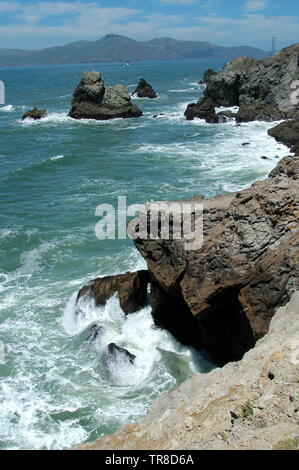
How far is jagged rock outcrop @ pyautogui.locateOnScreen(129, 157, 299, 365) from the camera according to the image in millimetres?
11453

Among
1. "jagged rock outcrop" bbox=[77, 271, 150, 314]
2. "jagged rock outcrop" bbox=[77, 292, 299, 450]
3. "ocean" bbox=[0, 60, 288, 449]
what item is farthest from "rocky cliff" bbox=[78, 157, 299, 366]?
"jagged rock outcrop" bbox=[77, 292, 299, 450]

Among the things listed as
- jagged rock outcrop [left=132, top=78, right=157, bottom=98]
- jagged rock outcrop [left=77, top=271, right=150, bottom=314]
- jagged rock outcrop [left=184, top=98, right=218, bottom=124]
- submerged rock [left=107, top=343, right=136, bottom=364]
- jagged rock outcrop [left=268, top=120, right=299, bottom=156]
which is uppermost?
jagged rock outcrop [left=132, top=78, right=157, bottom=98]

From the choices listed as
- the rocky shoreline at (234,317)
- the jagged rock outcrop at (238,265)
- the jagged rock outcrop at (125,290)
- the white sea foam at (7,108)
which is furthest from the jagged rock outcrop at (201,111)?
the jagged rock outcrop at (238,265)

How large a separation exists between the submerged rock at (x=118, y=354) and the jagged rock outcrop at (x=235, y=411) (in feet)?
20.7

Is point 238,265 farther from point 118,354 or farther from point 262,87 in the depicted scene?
point 262,87

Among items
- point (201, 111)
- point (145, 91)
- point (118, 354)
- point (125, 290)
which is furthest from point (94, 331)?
point (145, 91)

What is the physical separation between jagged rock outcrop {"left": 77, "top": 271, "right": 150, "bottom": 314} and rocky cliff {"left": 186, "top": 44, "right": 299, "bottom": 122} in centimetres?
4026

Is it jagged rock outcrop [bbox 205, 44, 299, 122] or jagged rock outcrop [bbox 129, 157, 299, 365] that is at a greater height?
jagged rock outcrop [bbox 205, 44, 299, 122]

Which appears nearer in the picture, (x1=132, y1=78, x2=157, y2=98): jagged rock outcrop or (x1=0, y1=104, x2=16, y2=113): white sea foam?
(x1=0, y1=104, x2=16, y2=113): white sea foam

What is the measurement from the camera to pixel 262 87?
58844 millimetres

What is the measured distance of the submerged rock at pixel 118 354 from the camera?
46.3 ft

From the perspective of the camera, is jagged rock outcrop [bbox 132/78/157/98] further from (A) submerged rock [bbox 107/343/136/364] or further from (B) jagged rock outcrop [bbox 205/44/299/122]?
(A) submerged rock [bbox 107/343/136/364]

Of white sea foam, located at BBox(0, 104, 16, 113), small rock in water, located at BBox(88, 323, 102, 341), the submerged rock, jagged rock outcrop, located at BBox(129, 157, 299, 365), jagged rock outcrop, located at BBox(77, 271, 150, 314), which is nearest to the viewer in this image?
jagged rock outcrop, located at BBox(129, 157, 299, 365)

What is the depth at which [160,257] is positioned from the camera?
13.9m
